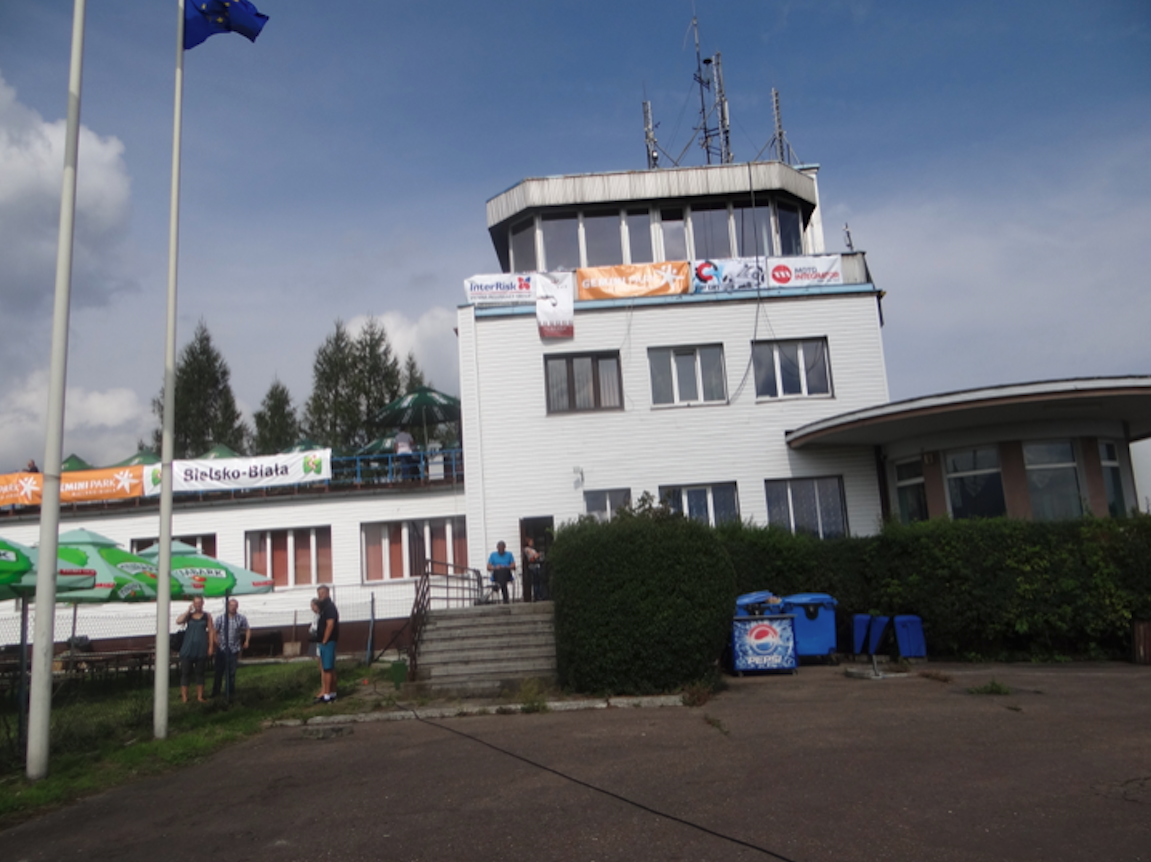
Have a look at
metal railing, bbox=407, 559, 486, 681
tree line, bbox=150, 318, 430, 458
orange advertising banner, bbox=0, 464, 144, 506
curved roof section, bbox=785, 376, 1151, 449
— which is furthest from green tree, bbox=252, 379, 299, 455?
curved roof section, bbox=785, 376, 1151, 449

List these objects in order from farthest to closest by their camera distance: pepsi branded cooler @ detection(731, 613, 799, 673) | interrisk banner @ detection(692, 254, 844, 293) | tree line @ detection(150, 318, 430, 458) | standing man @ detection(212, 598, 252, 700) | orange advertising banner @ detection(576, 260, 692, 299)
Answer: tree line @ detection(150, 318, 430, 458)
interrisk banner @ detection(692, 254, 844, 293)
orange advertising banner @ detection(576, 260, 692, 299)
pepsi branded cooler @ detection(731, 613, 799, 673)
standing man @ detection(212, 598, 252, 700)

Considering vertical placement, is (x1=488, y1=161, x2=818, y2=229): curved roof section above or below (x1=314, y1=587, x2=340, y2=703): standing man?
above

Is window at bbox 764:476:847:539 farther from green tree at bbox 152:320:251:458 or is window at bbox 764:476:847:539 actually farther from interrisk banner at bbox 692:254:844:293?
green tree at bbox 152:320:251:458

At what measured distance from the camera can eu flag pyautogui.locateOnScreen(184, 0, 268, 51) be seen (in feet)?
38.0

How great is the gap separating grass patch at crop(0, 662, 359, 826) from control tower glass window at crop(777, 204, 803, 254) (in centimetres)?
1439

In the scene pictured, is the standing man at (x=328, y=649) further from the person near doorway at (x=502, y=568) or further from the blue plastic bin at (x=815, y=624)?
the blue plastic bin at (x=815, y=624)

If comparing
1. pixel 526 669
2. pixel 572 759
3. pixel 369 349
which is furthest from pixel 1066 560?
pixel 369 349

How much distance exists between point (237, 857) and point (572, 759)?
10.8ft

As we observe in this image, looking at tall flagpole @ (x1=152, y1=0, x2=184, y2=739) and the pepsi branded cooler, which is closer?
tall flagpole @ (x1=152, y1=0, x2=184, y2=739)

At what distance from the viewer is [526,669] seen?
1392cm

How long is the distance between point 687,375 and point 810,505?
402cm

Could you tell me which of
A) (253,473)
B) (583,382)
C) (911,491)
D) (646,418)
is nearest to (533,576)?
(646,418)

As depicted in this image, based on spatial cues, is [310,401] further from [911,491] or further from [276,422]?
[911,491]

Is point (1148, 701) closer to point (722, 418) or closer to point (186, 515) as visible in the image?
point (722, 418)
